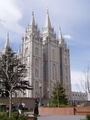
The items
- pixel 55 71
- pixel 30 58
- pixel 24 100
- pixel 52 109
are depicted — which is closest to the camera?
pixel 52 109

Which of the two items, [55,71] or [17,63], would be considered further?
[55,71]

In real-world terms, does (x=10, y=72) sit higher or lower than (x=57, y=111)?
higher

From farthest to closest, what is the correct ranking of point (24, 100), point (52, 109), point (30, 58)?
point (30, 58) → point (24, 100) → point (52, 109)

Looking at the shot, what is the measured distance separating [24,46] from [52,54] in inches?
465

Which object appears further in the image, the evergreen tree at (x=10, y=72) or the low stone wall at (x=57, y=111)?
the evergreen tree at (x=10, y=72)

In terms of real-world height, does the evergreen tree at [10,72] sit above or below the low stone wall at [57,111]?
above

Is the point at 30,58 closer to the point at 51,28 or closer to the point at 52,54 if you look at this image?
the point at 52,54

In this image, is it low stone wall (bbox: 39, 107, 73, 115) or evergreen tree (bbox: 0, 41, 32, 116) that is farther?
evergreen tree (bbox: 0, 41, 32, 116)

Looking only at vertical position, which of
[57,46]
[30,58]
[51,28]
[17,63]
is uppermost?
[51,28]

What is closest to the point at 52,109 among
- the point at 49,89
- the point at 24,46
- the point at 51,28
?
the point at 49,89

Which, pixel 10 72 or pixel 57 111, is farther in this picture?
pixel 10 72

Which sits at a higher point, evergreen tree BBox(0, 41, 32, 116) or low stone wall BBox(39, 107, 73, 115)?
evergreen tree BBox(0, 41, 32, 116)

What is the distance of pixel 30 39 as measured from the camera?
322ft

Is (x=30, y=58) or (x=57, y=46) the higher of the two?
(x=57, y=46)
